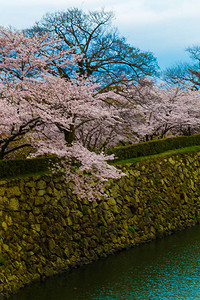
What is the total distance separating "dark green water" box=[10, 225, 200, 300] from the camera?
12.7 metres

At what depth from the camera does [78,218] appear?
55.6 feet

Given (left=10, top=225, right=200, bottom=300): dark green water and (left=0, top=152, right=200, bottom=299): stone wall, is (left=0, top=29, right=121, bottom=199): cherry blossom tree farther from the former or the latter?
(left=10, top=225, right=200, bottom=300): dark green water

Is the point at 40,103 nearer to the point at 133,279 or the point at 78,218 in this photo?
the point at 78,218

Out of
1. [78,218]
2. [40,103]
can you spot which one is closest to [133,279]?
[78,218]

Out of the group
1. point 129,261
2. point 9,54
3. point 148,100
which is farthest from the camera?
point 148,100

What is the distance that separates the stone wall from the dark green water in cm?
62

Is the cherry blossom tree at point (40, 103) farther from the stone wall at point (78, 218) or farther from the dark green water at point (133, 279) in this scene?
the dark green water at point (133, 279)

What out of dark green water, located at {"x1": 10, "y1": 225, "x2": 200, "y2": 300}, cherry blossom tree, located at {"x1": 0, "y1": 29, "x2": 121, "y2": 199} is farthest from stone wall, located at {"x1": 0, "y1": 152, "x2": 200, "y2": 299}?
cherry blossom tree, located at {"x1": 0, "y1": 29, "x2": 121, "y2": 199}

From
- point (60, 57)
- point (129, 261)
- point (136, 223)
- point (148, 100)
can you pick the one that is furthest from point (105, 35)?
point (129, 261)

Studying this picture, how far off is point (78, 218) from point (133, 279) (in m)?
4.03

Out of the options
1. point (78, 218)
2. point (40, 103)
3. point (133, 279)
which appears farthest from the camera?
point (78, 218)

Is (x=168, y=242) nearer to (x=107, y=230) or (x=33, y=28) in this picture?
(x=107, y=230)

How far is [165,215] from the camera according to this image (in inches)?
839

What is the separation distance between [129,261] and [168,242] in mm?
3457
